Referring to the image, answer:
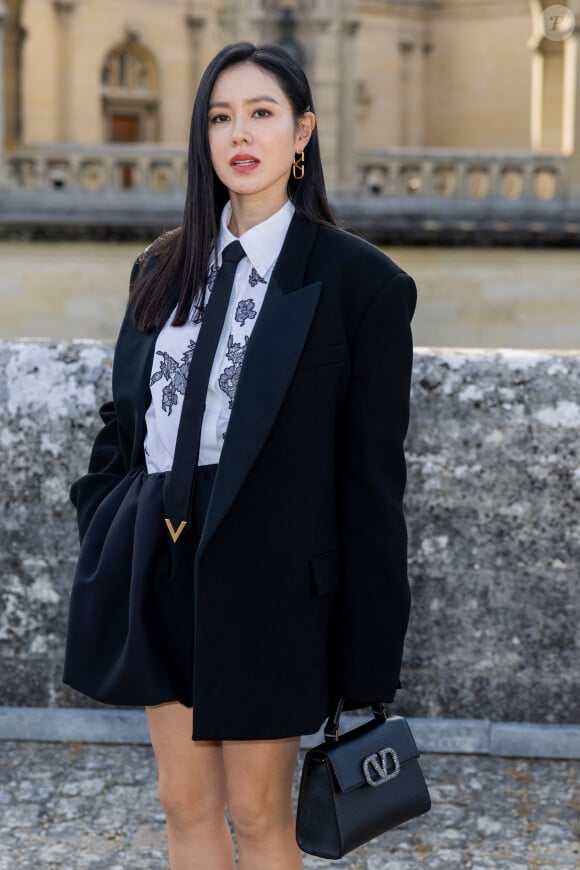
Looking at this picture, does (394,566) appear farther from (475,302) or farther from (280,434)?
(475,302)

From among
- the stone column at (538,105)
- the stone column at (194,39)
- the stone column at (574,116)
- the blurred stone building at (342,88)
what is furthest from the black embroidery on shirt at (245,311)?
the stone column at (194,39)

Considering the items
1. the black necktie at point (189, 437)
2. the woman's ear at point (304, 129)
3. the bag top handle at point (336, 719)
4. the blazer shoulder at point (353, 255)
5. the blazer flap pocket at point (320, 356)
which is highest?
the woman's ear at point (304, 129)

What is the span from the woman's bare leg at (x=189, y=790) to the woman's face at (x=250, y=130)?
3.17 feet

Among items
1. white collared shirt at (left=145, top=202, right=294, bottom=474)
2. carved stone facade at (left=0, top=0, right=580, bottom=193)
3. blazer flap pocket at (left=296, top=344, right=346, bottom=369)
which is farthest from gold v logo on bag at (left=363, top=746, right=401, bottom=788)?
carved stone facade at (left=0, top=0, right=580, bottom=193)

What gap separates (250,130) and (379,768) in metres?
1.16

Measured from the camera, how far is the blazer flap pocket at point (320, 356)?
2467 millimetres

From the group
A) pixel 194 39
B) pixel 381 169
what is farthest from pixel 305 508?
pixel 194 39

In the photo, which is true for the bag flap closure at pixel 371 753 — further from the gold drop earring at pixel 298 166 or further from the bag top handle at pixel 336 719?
the gold drop earring at pixel 298 166

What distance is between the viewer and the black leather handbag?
8.12 ft

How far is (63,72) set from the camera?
24562mm

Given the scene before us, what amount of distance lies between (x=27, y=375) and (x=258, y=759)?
5.68 ft

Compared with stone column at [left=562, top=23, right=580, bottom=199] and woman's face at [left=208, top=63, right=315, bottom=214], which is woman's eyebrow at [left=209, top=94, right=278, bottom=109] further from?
stone column at [left=562, top=23, right=580, bottom=199]

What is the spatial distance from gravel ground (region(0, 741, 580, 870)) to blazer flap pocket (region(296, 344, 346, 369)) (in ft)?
4.38

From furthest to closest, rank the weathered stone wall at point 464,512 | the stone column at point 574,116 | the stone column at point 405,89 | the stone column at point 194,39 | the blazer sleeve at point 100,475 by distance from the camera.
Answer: the stone column at point 405,89 < the stone column at point 194,39 < the stone column at point 574,116 < the weathered stone wall at point 464,512 < the blazer sleeve at point 100,475
